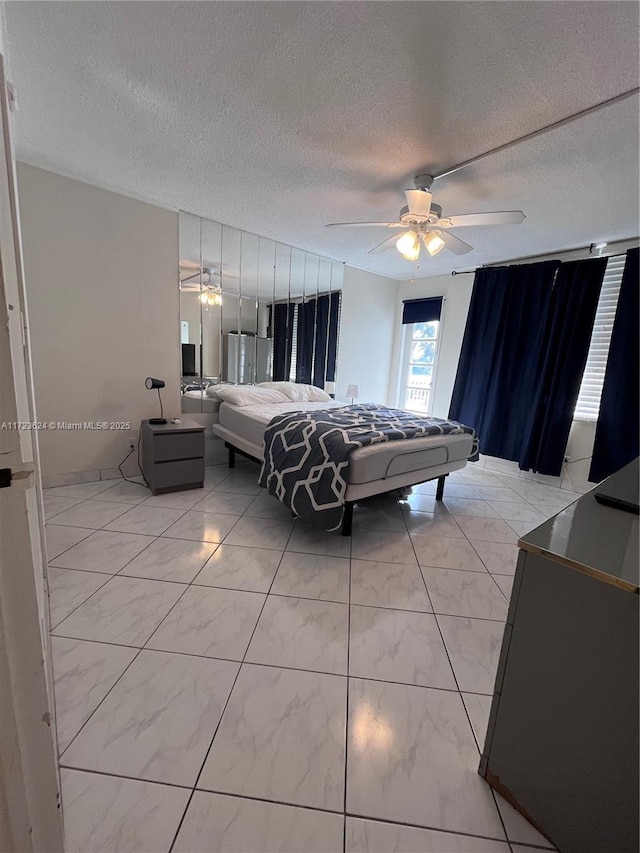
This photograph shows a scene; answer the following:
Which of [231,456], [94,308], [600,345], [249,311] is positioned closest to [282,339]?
[249,311]

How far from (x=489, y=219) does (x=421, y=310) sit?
296 cm

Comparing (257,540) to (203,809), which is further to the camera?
(257,540)

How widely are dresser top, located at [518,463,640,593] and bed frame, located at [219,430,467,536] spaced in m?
1.31

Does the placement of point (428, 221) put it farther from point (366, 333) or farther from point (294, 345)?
point (366, 333)

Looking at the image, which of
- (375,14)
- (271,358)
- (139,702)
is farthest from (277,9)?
(271,358)

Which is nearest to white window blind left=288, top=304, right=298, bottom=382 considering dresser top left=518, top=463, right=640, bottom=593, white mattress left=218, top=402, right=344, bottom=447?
white mattress left=218, top=402, right=344, bottom=447

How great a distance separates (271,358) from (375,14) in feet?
10.0

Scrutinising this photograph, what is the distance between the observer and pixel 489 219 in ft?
6.86

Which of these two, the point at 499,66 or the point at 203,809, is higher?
the point at 499,66

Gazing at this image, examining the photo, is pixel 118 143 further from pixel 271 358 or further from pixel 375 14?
pixel 271 358

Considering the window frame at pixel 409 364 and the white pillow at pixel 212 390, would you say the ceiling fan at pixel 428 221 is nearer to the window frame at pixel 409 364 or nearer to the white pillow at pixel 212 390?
the white pillow at pixel 212 390

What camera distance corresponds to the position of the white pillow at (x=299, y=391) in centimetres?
397

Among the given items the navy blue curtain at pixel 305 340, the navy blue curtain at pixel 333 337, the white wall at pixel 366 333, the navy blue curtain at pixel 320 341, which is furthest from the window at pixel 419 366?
the navy blue curtain at pixel 305 340

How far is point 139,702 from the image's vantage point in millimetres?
1182
